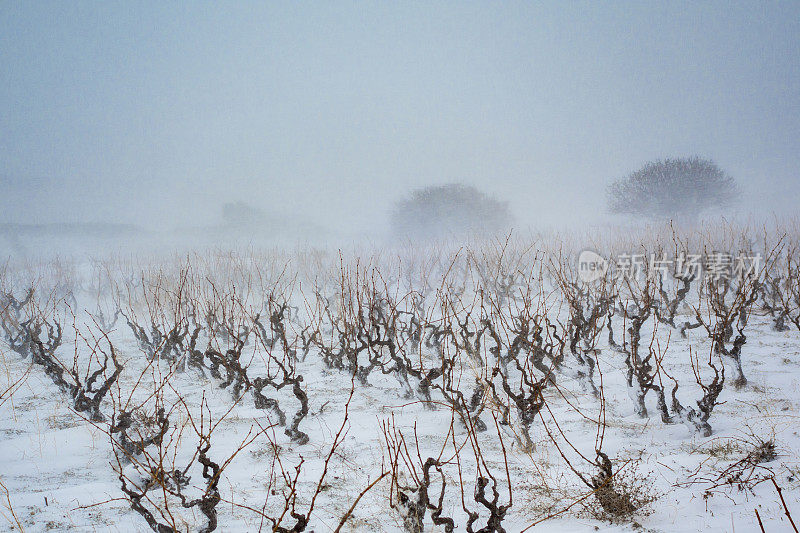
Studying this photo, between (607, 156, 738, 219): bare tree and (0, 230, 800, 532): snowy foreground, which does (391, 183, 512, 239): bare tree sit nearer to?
(607, 156, 738, 219): bare tree

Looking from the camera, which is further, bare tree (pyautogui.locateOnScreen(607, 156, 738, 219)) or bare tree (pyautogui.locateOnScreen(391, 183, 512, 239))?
bare tree (pyautogui.locateOnScreen(391, 183, 512, 239))

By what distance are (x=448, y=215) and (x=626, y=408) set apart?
920 inches

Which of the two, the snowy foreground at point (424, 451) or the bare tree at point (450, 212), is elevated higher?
the bare tree at point (450, 212)

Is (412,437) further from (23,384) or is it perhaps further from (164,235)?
(164,235)

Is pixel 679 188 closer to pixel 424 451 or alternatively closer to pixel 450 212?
pixel 450 212

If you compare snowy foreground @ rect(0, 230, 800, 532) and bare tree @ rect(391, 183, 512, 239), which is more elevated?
bare tree @ rect(391, 183, 512, 239)

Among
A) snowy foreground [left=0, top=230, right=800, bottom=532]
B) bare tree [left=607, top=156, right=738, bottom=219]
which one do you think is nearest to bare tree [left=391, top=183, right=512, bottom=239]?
bare tree [left=607, top=156, right=738, bottom=219]

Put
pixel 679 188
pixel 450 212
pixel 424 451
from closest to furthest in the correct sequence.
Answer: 1. pixel 424 451
2. pixel 679 188
3. pixel 450 212

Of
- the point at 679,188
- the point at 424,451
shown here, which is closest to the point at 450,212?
the point at 679,188

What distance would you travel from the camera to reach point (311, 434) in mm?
3352

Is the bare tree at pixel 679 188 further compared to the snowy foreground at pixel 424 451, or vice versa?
the bare tree at pixel 679 188

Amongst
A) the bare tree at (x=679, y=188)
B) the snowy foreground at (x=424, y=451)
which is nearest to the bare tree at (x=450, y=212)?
the bare tree at (x=679, y=188)

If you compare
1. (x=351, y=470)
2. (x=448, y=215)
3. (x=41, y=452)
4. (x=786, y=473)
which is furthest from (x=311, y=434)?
(x=448, y=215)

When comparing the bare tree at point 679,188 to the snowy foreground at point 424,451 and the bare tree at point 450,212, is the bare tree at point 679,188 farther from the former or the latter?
the snowy foreground at point 424,451
